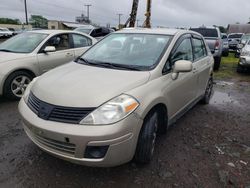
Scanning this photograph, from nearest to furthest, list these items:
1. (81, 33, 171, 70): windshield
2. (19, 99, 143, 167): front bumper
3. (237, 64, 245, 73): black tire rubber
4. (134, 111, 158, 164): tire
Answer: (19, 99, 143, 167): front bumper
(134, 111, 158, 164): tire
(81, 33, 171, 70): windshield
(237, 64, 245, 73): black tire rubber

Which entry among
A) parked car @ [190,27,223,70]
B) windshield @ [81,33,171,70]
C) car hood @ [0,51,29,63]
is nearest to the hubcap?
car hood @ [0,51,29,63]

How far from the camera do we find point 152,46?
10.3 feet

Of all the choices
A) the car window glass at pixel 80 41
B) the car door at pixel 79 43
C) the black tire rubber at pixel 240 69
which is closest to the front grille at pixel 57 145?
the car door at pixel 79 43

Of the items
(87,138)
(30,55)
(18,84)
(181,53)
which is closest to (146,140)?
(87,138)

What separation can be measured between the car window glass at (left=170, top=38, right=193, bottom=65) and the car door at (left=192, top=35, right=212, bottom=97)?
196 mm

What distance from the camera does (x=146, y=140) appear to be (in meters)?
2.40

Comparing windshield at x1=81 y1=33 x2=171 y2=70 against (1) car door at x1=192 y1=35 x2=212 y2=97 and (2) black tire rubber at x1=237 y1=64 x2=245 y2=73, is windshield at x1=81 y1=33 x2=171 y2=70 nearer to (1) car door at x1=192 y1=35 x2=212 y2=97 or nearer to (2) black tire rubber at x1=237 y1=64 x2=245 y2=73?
(1) car door at x1=192 y1=35 x2=212 y2=97

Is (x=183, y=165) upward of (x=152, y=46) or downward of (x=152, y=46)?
downward

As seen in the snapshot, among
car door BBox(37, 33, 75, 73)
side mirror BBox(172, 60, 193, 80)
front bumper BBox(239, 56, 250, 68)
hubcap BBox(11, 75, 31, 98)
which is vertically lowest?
hubcap BBox(11, 75, 31, 98)

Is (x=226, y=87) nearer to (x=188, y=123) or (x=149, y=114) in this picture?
(x=188, y=123)

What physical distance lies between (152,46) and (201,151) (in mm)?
1606

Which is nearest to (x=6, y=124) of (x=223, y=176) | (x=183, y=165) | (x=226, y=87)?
(x=183, y=165)

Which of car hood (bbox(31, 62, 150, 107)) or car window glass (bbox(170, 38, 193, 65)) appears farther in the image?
car window glass (bbox(170, 38, 193, 65))

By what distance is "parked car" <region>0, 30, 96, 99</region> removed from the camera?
4.49 meters
